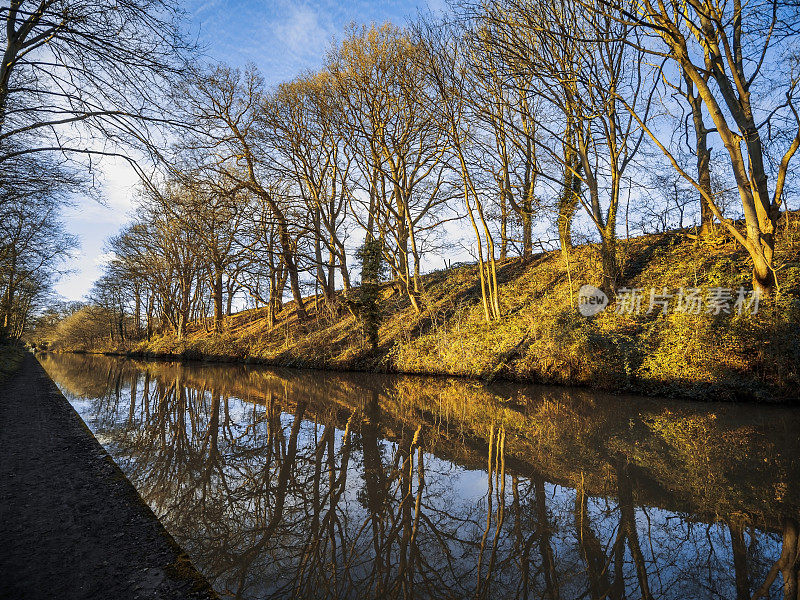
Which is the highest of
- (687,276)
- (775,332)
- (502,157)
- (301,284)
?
(502,157)

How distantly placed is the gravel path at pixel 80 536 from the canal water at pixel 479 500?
17cm

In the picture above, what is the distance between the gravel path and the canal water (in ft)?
→ 0.57

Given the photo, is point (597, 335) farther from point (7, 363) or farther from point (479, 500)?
point (7, 363)

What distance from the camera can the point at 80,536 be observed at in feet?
8.39

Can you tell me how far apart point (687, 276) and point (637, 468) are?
1016 cm

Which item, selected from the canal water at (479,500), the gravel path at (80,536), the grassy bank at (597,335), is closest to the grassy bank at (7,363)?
the grassy bank at (597,335)

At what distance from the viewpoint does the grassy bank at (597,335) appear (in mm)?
7633

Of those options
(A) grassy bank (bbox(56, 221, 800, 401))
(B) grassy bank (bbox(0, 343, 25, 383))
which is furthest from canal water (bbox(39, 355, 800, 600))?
(B) grassy bank (bbox(0, 343, 25, 383))

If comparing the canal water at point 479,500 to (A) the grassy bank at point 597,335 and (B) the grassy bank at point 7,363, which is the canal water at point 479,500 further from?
(B) the grassy bank at point 7,363

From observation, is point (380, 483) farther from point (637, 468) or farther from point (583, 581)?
point (637, 468)

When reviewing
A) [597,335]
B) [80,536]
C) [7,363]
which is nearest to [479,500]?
[80,536]

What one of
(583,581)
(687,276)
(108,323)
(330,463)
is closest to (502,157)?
(687,276)

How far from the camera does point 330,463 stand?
418 centimetres

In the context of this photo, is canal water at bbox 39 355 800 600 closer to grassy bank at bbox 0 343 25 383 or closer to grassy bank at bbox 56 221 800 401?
grassy bank at bbox 56 221 800 401
